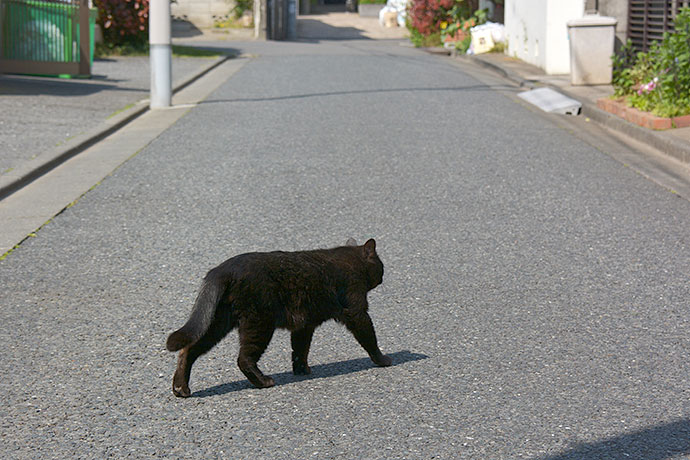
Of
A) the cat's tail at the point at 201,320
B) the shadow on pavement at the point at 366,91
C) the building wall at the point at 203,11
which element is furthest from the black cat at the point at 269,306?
the building wall at the point at 203,11

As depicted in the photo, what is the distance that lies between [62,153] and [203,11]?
99.2ft

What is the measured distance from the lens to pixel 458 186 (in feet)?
28.9

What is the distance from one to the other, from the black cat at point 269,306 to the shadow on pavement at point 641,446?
45.0 inches

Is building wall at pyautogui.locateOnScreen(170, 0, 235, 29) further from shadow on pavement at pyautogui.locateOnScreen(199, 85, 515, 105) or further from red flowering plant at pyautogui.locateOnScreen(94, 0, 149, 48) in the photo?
shadow on pavement at pyautogui.locateOnScreen(199, 85, 515, 105)

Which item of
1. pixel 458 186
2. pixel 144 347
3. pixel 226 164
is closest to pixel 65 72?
pixel 226 164

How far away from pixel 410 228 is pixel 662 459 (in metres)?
3.94

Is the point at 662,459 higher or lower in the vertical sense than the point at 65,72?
lower

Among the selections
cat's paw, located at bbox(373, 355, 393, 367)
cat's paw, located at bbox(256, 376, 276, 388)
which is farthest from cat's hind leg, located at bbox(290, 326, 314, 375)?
cat's paw, located at bbox(373, 355, 393, 367)

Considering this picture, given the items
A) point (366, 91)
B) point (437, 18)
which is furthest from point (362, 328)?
point (437, 18)

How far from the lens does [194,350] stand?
4004mm

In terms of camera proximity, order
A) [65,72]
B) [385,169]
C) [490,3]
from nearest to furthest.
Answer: [385,169]
[65,72]
[490,3]

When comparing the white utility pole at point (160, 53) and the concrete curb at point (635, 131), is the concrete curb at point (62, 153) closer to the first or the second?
the white utility pole at point (160, 53)

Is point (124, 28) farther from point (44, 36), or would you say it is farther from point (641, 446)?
point (641, 446)

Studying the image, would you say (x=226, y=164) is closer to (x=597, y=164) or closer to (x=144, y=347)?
(x=597, y=164)
